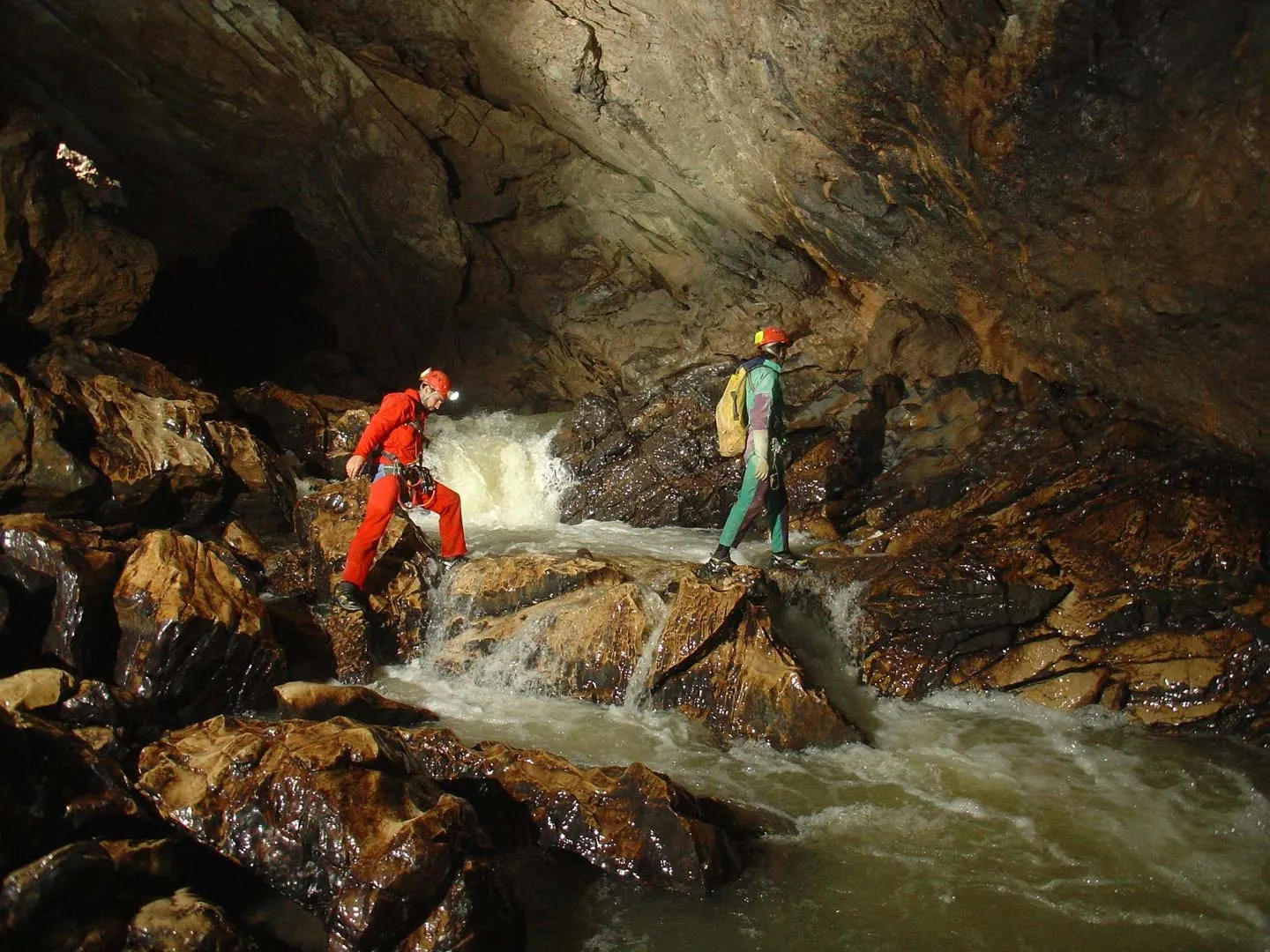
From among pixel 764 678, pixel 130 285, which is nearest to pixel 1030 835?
pixel 764 678

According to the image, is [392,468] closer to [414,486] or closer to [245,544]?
[414,486]

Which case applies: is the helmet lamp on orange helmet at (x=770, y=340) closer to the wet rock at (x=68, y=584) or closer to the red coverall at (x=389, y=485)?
the red coverall at (x=389, y=485)

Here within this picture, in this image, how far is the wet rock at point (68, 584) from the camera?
5.62m

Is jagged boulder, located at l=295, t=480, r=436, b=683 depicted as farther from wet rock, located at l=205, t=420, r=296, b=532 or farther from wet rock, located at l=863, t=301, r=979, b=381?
wet rock, located at l=863, t=301, r=979, b=381

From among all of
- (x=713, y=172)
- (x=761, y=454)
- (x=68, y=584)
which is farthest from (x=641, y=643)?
(x=713, y=172)

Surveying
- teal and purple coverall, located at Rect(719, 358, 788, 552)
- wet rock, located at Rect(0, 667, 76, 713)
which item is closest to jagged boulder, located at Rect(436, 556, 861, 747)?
teal and purple coverall, located at Rect(719, 358, 788, 552)

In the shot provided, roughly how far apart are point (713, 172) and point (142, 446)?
256 inches

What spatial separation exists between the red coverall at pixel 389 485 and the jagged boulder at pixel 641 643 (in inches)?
26.1

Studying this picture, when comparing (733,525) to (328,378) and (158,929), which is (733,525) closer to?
(158,929)

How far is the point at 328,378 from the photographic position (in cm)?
1355

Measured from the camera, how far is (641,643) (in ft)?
21.4

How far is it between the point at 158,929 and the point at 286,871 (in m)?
0.55

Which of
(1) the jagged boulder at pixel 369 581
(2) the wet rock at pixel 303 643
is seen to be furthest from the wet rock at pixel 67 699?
(1) the jagged boulder at pixel 369 581

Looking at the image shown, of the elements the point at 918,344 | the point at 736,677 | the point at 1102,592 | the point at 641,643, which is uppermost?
the point at 918,344
